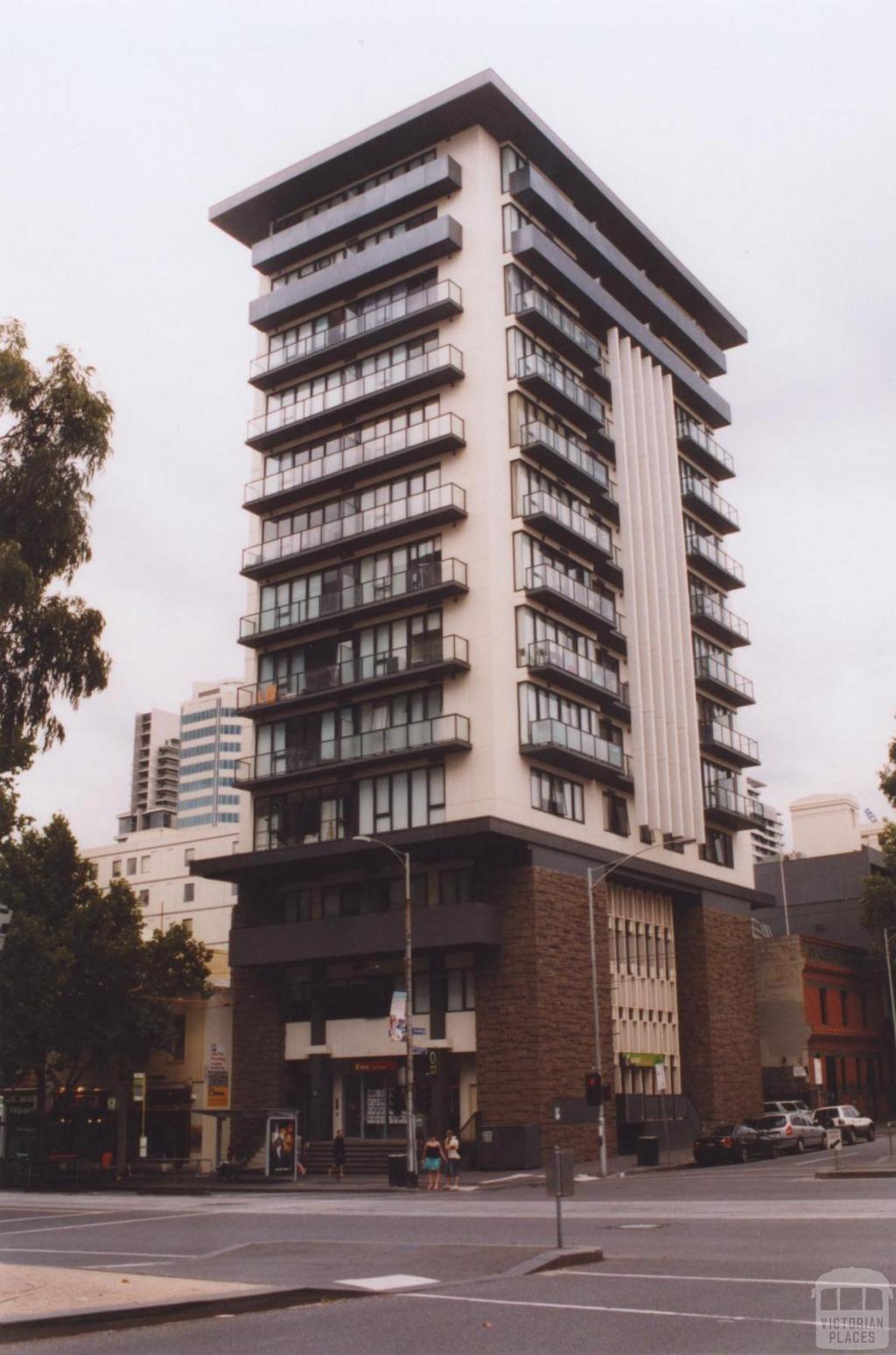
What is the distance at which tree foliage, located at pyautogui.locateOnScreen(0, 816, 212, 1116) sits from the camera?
5325cm

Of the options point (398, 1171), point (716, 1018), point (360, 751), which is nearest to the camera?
point (398, 1171)

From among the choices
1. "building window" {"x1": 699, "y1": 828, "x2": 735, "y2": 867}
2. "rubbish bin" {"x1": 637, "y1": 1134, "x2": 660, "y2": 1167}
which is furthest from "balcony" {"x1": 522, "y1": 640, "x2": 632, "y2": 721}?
"rubbish bin" {"x1": 637, "y1": 1134, "x2": 660, "y2": 1167}

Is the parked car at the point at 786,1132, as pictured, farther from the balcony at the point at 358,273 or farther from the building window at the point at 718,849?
the balcony at the point at 358,273

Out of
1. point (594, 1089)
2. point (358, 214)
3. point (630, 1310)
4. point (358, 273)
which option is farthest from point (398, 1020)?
point (358, 214)

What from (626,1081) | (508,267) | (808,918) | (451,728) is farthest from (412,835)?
(808,918)

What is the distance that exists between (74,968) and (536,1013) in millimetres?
19641

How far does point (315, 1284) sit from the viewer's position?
51.3ft

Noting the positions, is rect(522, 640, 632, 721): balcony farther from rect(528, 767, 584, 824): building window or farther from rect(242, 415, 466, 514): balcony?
rect(242, 415, 466, 514): balcony

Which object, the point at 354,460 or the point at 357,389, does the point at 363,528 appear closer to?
the point at 354,460

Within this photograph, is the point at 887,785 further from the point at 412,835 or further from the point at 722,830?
the point at 412,835

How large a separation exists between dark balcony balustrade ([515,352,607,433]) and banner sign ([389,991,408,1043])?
26.3 meters

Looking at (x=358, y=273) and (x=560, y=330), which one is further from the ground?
(x=358, y=273)

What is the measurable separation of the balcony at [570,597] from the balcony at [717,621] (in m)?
8.65

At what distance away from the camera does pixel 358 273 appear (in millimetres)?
59375
